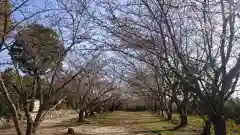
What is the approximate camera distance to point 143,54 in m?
7.56

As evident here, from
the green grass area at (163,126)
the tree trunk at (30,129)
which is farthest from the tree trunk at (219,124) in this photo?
the green grass area at (163,126)

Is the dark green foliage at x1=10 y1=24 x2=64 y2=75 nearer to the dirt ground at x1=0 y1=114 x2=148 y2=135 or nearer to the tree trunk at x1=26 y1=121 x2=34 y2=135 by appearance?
the tree trunk at x1=26 y1=121 x2=34 y2=135

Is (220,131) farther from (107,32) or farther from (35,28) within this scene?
(35,28)

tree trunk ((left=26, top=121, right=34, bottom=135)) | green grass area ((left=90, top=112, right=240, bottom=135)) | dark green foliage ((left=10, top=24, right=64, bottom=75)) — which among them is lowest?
green grass area ((left=90, top=112, right=240, bottom=135))

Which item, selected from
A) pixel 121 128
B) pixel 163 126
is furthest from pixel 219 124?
pixel 163 126

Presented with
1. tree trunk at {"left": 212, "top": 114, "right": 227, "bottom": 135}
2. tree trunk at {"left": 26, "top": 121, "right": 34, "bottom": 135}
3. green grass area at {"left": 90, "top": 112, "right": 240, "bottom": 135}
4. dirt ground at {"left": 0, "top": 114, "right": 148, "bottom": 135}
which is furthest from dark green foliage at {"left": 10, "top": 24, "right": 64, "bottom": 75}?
green grass area at {"left": 90, "top": 112, "right": 240, "bottom": 135}

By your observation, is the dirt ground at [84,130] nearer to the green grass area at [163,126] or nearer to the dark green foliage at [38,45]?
the green grass area at [163,126]

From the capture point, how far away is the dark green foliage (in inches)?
385

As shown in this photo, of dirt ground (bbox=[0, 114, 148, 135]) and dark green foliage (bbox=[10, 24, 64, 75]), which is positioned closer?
dark green foliage (bbox=[10, 24, 64, 75])

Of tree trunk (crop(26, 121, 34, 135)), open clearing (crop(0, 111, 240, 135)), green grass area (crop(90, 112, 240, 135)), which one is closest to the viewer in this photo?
tree trunk (crop(26, 121, 34, 135))

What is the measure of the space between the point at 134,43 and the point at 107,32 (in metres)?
0.75

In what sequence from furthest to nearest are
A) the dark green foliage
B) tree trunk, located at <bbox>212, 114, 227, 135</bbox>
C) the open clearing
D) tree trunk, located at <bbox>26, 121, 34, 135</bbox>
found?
the open clearing < tree trunk, located at <bbox>26, 121, 34, 135</bbox> < the dark green foliage < tree trunk, located at <bbox>212, 114, 227, 135</bbox>

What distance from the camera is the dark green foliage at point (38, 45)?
32.1 feet

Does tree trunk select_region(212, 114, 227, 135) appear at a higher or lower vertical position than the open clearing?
higher
